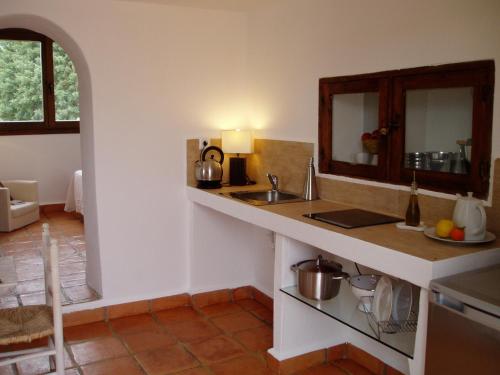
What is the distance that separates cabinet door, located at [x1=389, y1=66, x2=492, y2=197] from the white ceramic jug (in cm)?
21

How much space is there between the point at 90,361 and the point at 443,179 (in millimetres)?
2165

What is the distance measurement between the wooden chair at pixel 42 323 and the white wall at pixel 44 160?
4.77 metres

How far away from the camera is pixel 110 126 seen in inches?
139

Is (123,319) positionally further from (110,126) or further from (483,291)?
(483,291)

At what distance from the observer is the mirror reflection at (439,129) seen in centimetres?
243

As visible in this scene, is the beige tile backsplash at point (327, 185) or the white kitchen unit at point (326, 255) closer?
the white kitchen unit at point (326, 255)

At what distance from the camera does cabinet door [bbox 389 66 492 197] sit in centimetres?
234

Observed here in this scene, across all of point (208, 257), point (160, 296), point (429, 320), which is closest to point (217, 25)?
point (208, 257)

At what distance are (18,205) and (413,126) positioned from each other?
16.5 feet

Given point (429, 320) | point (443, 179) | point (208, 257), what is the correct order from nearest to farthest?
point (429, 320) < point (443, 179) < point (208, 257)

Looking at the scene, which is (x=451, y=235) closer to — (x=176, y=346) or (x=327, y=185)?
(x=327, y=185)

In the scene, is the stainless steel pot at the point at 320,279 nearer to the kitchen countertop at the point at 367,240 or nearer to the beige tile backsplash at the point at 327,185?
the kitchen countertop at the point at 367,240

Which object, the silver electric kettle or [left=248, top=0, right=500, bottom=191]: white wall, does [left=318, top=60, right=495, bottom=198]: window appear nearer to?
[left=248, top=0, right=500, bottom=191]: white wall

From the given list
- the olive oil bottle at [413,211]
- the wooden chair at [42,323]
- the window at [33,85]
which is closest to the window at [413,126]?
the olive oil bottle at [413,211]
